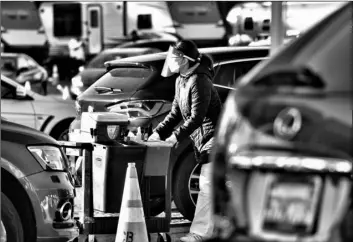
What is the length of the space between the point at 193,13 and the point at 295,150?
17.2m

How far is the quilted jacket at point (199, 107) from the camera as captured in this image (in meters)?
8.77

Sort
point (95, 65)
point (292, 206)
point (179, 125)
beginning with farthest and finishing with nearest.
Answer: point (95, 65) < point (179, 125) < point (292, 206)

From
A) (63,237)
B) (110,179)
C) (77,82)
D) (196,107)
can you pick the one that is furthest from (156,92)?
(77,82)

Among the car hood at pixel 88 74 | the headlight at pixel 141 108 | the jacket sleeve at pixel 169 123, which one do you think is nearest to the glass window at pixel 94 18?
the car hood at pixel 88 74

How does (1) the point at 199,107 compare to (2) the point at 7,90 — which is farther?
(2) the point at 7,90

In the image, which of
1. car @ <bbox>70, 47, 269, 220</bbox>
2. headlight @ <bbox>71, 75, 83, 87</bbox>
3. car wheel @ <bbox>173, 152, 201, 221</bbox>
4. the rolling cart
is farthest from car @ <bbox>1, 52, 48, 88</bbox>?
the rolling cart

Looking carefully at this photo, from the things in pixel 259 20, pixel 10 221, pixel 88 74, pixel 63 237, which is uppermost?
pixel 259 20

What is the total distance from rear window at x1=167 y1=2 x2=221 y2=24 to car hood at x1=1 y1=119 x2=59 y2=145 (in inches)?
457

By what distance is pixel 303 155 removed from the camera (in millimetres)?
3725

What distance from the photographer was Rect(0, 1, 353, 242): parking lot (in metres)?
3.74

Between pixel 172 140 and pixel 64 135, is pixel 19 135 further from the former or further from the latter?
pixel 64 135

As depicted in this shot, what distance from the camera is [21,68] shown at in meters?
21.6

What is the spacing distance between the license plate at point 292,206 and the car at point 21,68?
58.6 feet

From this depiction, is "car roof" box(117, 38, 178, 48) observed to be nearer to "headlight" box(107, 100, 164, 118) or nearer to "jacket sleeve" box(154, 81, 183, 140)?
"headlight" box(107, 100, 164, 118)
